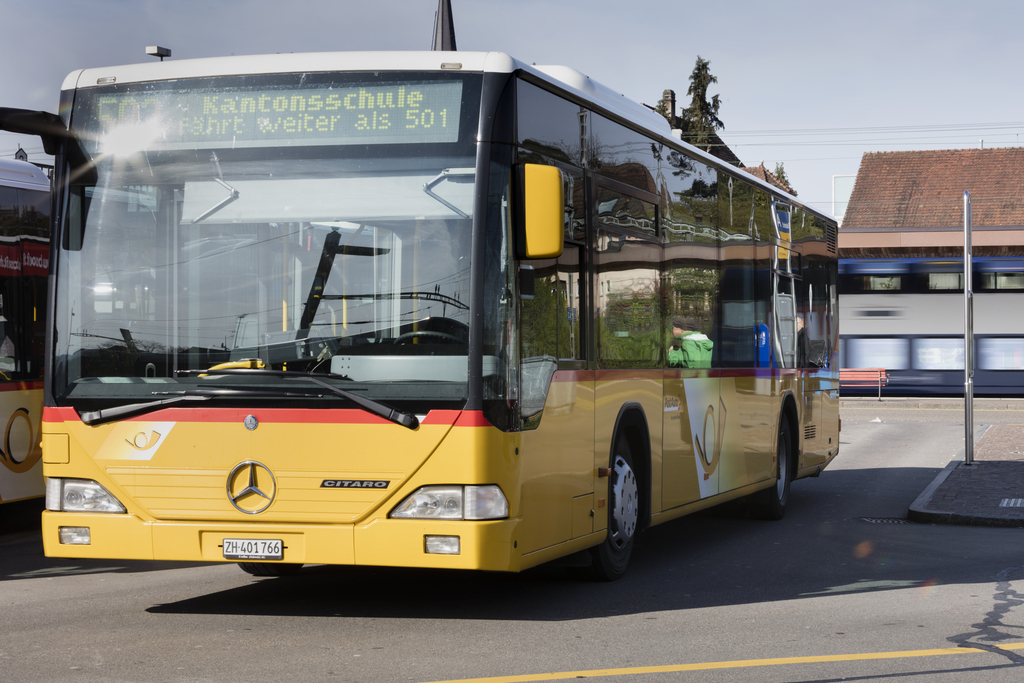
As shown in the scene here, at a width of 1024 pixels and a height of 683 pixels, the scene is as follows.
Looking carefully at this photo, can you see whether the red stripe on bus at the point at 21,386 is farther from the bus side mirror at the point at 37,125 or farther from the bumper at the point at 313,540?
the bus side mirror at the point at 37,125

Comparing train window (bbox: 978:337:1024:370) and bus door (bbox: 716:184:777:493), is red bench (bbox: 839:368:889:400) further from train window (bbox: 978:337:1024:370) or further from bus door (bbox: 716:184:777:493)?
bus door (bbox: 716:184:777:493)

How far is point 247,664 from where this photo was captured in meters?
6.27

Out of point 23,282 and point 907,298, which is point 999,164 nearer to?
point 907,298

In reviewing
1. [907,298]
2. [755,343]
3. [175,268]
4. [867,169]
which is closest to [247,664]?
[175,268]

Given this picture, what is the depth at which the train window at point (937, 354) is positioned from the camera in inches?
1323

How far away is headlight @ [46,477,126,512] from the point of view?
23.8ft

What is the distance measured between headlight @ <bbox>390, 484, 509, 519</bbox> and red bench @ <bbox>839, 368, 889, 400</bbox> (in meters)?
28.5

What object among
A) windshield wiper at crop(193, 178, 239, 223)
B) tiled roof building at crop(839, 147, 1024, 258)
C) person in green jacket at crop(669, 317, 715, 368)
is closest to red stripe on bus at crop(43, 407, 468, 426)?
windshield wiper at crop(193, 178, 239, 223)

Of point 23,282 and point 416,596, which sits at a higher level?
point 23,282

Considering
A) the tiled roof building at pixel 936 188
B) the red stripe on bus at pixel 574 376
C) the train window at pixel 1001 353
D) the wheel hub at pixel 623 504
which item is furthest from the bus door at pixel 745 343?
the tiled roof building at pixel 936 188

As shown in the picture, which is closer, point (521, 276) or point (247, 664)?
point (247, 664)

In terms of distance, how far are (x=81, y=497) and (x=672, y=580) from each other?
409cm

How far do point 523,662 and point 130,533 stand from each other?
2.36 m

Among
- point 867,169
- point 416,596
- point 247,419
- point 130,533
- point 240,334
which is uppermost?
point 867,169
